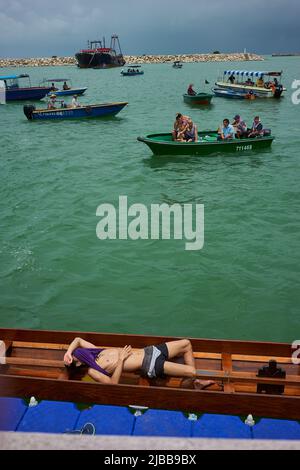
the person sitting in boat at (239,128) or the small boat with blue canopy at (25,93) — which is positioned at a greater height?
the small boat with blue canopy at (25,93)

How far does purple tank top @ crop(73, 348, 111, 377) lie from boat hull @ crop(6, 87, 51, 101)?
41194 mm

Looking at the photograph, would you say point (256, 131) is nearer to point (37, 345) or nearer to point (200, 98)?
point (37, 345)

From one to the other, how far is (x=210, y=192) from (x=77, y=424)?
1146cm

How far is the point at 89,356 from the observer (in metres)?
5.70

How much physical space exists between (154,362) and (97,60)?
138 m

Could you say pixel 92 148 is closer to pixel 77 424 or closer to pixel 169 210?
pixel 169 210

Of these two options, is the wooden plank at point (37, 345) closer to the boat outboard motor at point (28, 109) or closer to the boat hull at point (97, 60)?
the boat outboard motor at point (28, 109)

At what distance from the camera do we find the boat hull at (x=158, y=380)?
16.2 ft

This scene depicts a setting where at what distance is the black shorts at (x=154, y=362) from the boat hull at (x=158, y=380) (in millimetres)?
123

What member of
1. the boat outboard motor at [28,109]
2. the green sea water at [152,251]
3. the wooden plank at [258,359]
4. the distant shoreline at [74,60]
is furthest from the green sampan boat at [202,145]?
the distant shoreline at [74,60]

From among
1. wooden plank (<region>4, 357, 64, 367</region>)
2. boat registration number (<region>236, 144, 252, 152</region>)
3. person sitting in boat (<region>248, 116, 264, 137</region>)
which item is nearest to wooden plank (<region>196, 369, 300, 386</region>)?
wooden plank (<region>4, 357, 64, 367</region>)

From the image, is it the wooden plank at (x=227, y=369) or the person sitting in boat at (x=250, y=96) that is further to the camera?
the person sitting in boat at (x=250, y=96)

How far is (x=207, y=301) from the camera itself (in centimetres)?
900

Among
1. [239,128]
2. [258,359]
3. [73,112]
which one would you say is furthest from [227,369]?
[73,112]
